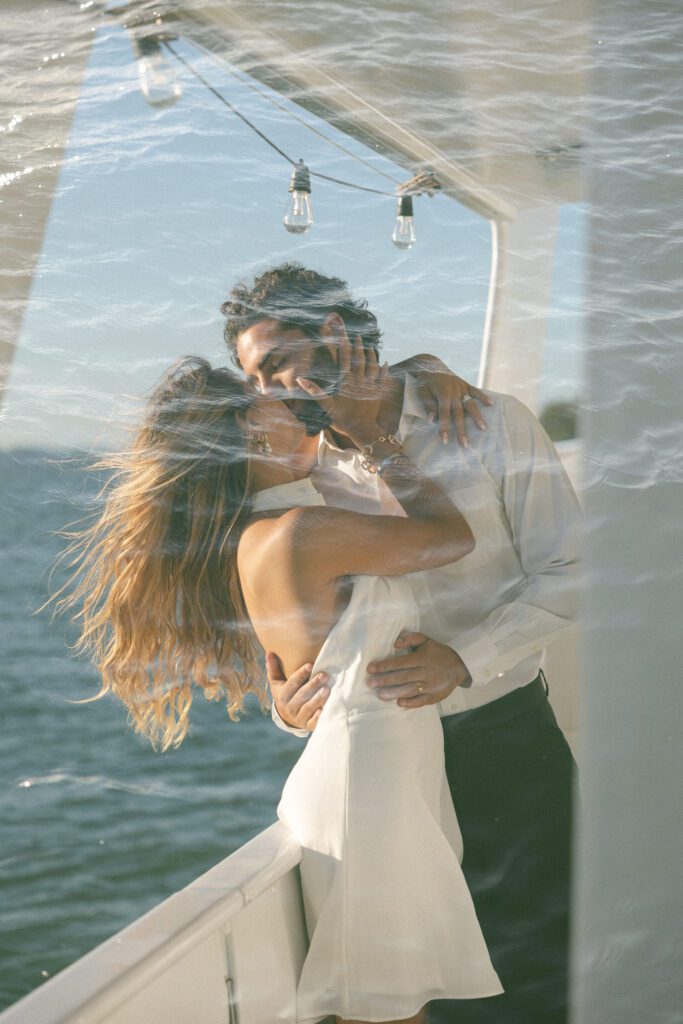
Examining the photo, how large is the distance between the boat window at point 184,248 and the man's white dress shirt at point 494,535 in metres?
0.07

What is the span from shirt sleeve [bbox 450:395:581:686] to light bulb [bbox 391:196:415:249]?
18 cm

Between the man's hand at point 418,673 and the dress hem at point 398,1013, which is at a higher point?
the man's hand at point 418,673

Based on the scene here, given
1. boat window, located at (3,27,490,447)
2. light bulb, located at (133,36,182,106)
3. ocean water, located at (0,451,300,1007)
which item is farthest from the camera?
light bulb, located at (133,36,182,106)

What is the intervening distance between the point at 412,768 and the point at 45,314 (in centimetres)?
48

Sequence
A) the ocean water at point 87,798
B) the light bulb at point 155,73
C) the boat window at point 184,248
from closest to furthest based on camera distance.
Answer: the ocean water at point 87,798, the boat window at point 184,248, the light bulb at point 155,73

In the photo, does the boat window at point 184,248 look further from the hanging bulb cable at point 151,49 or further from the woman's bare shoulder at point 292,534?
the woman's bare shoulder at point 292,534

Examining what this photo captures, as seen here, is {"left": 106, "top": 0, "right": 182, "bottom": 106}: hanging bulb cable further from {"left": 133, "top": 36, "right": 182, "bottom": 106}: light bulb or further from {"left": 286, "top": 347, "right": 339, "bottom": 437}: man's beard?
{"left": 286, "top": 347, "right": 339, "bottom": 437}: man's beard

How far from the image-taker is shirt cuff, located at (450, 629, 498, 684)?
0.77m

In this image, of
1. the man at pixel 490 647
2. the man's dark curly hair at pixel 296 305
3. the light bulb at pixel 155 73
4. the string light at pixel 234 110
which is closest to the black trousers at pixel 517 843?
the man at pixel 490 647

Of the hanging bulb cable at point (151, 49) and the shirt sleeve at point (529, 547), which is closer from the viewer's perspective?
the shirt sleeve at point (529, 547)

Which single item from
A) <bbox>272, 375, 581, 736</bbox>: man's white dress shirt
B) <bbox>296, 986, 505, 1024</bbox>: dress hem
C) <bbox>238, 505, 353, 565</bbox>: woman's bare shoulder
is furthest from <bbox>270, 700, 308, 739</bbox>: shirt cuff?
<bbox>296, 986, 505, 1024</bbox>: dress hem

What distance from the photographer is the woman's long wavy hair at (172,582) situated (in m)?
0.76

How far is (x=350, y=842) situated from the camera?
2.46 feet

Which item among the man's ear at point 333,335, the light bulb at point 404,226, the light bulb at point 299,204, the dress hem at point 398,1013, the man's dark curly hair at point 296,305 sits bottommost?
the dress hem at point 398,1013
